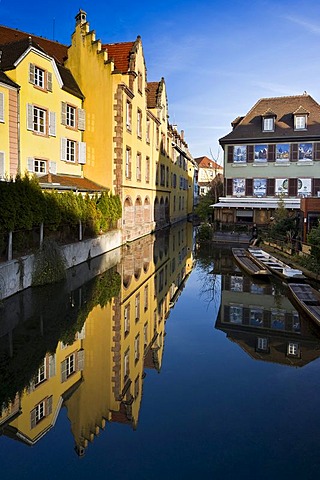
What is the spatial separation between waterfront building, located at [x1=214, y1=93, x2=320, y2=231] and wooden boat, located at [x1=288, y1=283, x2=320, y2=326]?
1938 cm

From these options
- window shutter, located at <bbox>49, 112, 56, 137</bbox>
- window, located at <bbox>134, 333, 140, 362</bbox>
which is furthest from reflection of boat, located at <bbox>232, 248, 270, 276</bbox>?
window shutter, located at <bbox>49, 112, 56, 137</bbox>

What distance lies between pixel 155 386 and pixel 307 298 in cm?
698

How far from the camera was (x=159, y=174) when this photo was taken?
130ft

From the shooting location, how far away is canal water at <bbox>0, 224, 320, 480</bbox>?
17.0 feet

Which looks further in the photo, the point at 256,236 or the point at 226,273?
the point at 256,236

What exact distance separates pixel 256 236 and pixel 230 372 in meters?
23.7

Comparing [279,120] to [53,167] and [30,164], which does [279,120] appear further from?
[30,164]

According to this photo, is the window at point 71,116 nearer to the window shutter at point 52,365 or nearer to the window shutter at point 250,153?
the window shutter at point 250,153

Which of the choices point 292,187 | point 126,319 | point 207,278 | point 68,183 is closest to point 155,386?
point 126,319

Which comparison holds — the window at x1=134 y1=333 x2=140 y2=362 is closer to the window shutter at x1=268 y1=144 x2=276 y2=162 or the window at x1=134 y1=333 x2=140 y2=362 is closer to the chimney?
the chimney

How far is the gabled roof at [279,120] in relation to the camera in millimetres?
33719

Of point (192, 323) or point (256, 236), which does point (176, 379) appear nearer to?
point (192, 323)

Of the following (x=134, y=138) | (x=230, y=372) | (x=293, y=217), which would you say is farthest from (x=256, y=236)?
(x=230, y=372)

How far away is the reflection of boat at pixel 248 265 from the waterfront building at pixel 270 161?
11.1 meters
